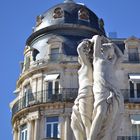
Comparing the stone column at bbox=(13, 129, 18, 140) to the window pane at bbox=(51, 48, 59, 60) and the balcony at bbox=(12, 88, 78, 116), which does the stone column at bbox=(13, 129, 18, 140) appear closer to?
the balcony at bbox=(12, 88, 78, 116)

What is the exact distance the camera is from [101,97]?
9844mm

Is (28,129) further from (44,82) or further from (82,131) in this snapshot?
(82,131)

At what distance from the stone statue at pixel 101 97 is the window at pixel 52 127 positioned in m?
26.3

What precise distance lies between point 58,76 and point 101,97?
1124 inches

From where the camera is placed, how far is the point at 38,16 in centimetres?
4253

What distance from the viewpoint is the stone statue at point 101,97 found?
9727 millimetres

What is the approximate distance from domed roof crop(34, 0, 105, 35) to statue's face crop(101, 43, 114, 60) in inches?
1172

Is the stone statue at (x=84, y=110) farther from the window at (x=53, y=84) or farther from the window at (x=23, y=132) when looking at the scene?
the window at (x=23, y=132)

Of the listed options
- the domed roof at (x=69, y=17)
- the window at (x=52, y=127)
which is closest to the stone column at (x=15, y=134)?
the window at (x=52, y=127)

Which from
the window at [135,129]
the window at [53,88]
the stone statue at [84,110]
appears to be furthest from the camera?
the window at [53,88]

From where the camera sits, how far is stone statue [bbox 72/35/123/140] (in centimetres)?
973

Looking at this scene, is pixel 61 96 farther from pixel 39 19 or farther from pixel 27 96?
pixel 39 19

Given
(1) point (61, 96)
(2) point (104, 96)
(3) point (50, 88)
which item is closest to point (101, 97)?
(2) point (104, 96)

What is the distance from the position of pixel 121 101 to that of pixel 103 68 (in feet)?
2.61
